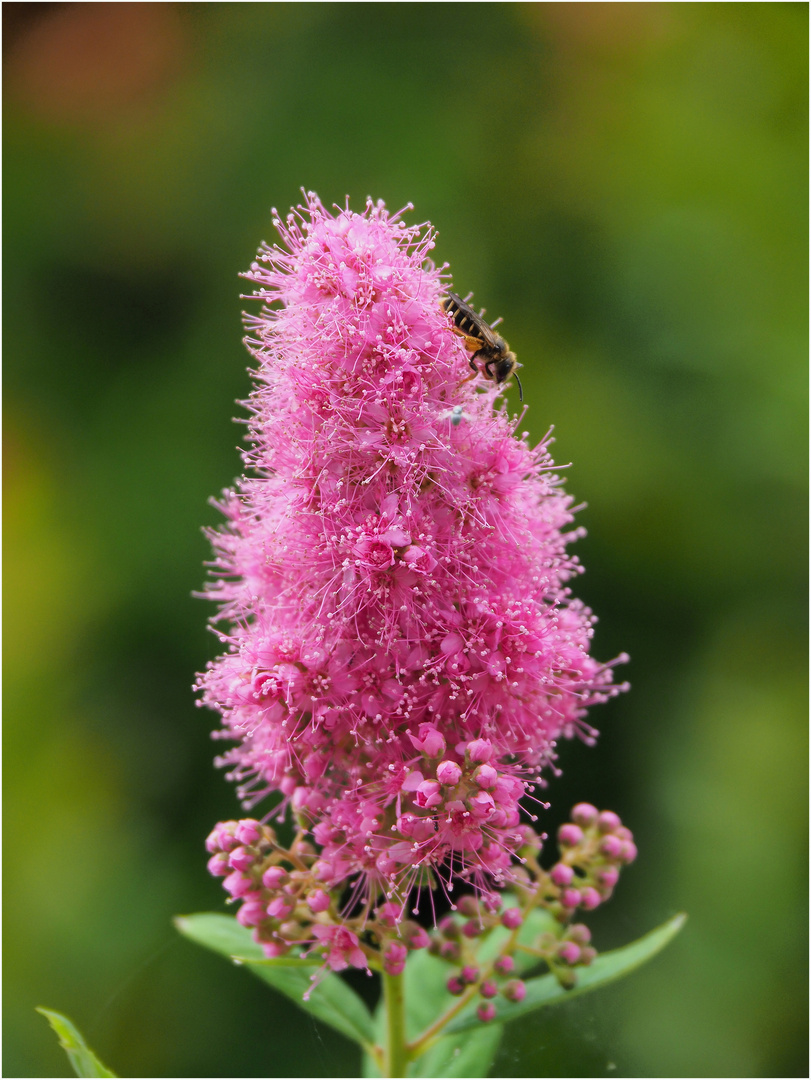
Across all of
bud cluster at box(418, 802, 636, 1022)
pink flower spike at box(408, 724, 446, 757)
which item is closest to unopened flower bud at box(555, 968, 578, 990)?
bud cluster at box(418, 802, 636, 1022)

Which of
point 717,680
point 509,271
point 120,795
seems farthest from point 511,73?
point 120,795

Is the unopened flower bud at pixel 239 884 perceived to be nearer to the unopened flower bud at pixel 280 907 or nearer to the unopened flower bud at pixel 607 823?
the unopened flower bud at pixel 280 907

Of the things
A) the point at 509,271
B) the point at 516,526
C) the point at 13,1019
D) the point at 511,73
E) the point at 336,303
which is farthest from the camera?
the point at 511,73

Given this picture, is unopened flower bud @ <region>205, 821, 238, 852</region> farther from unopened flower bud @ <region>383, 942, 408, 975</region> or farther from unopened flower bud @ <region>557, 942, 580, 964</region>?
unopened flower bud @ <region>557, 942, 580, 964</region>

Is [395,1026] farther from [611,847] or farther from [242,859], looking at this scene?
[611,847]

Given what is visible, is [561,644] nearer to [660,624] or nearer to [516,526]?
[516,526]

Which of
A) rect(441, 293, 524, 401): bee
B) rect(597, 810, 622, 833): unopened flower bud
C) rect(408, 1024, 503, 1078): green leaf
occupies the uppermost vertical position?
rect(441, 293, 524, 401): bee

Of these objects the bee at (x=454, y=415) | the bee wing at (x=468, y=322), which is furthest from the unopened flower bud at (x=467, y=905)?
the bee wing at (x=468, y=322)
